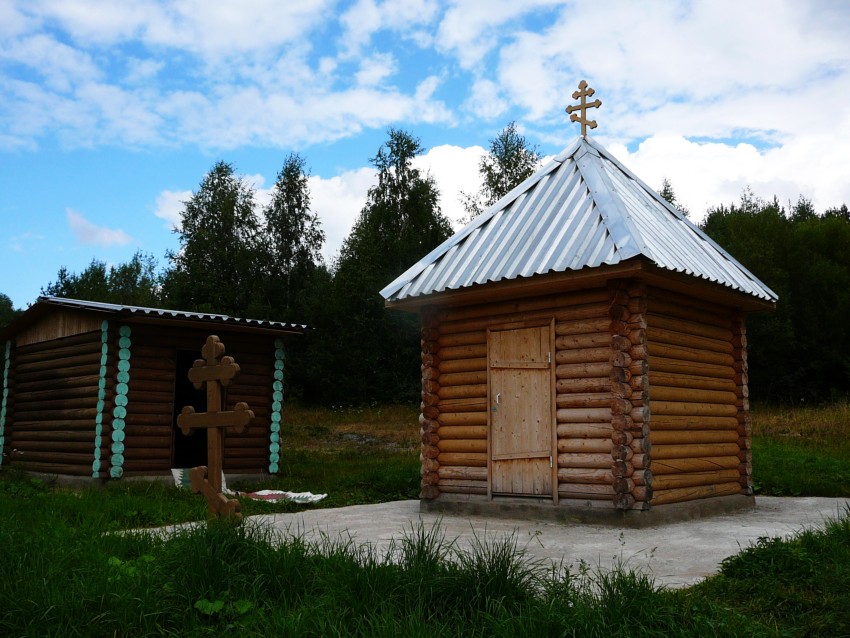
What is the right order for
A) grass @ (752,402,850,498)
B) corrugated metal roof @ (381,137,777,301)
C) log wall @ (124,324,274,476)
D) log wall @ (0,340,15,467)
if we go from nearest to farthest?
corrugated metal roof @ (381,137,777,301)
grass @ (752,402,850,498)
log wall @ (124,324,274,476)
log wall @ (0,340,15,467)

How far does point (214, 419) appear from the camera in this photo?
280 inches

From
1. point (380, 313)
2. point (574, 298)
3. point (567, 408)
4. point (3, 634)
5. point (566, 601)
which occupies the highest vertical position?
point (380, 313)

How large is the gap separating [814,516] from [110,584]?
8572 mm

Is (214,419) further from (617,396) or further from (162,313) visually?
(162,313)

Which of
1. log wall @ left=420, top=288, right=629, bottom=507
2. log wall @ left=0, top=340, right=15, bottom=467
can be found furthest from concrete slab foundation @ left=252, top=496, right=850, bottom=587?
log wall @ left=0, top=340, right=15, bottom=467

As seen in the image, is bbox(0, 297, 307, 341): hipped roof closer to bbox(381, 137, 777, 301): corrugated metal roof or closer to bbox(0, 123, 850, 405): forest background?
bbox(381, 137, 777, 301): corrugated metal roof

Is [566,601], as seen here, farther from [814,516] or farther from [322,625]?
[814,516]

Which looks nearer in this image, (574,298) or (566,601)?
(566,601)

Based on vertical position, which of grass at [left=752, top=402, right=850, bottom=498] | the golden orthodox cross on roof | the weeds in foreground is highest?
the golden orthodox cross on roof

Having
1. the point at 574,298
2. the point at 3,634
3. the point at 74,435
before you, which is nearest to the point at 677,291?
the point at 574,298

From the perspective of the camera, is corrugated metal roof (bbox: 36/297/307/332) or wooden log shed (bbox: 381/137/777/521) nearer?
wooden log shed (bbox: 381/137/777/521)

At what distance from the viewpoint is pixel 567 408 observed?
9891 millimetres

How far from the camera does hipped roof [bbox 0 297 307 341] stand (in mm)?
14000

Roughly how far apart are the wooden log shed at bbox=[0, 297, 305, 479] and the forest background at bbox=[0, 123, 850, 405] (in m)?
19.5
